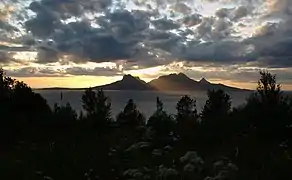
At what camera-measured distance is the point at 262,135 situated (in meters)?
17.1

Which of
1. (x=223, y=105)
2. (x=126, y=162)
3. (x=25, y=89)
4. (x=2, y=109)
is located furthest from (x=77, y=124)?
(x=126, y=162)

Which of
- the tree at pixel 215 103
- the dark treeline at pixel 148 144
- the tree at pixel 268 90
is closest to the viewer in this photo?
the dark treeline at pixel 148 144

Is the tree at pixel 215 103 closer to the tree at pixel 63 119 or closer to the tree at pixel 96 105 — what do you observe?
the tree at pixel 96 105

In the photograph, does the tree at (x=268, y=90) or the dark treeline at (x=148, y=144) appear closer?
the dark treeline at (x=148, y=144)

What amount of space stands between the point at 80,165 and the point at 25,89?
76.7ft

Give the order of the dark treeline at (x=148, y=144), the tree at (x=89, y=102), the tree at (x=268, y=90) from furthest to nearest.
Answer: the tree at (x=89, y=102)
the tree at (x=268, y=90)
the dark treeline at (x=148, y=144)

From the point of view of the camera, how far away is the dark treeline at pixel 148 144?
996 cm

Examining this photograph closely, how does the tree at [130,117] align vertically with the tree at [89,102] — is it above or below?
below

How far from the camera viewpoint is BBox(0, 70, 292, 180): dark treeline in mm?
9961

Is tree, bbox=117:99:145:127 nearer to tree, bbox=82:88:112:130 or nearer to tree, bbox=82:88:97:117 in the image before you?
tree, bbox=82:88:112:130

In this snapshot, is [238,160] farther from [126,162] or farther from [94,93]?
[94,93]

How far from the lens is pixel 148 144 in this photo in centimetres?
1368

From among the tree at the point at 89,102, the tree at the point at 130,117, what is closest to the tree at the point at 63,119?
the tree at the point at 89,102

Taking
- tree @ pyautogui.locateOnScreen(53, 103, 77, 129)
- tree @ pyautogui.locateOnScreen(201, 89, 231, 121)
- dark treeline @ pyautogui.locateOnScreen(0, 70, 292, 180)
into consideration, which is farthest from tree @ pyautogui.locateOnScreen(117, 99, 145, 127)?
tree @ pyautogui.locateOnScreen(201, 89, 231, 121)
